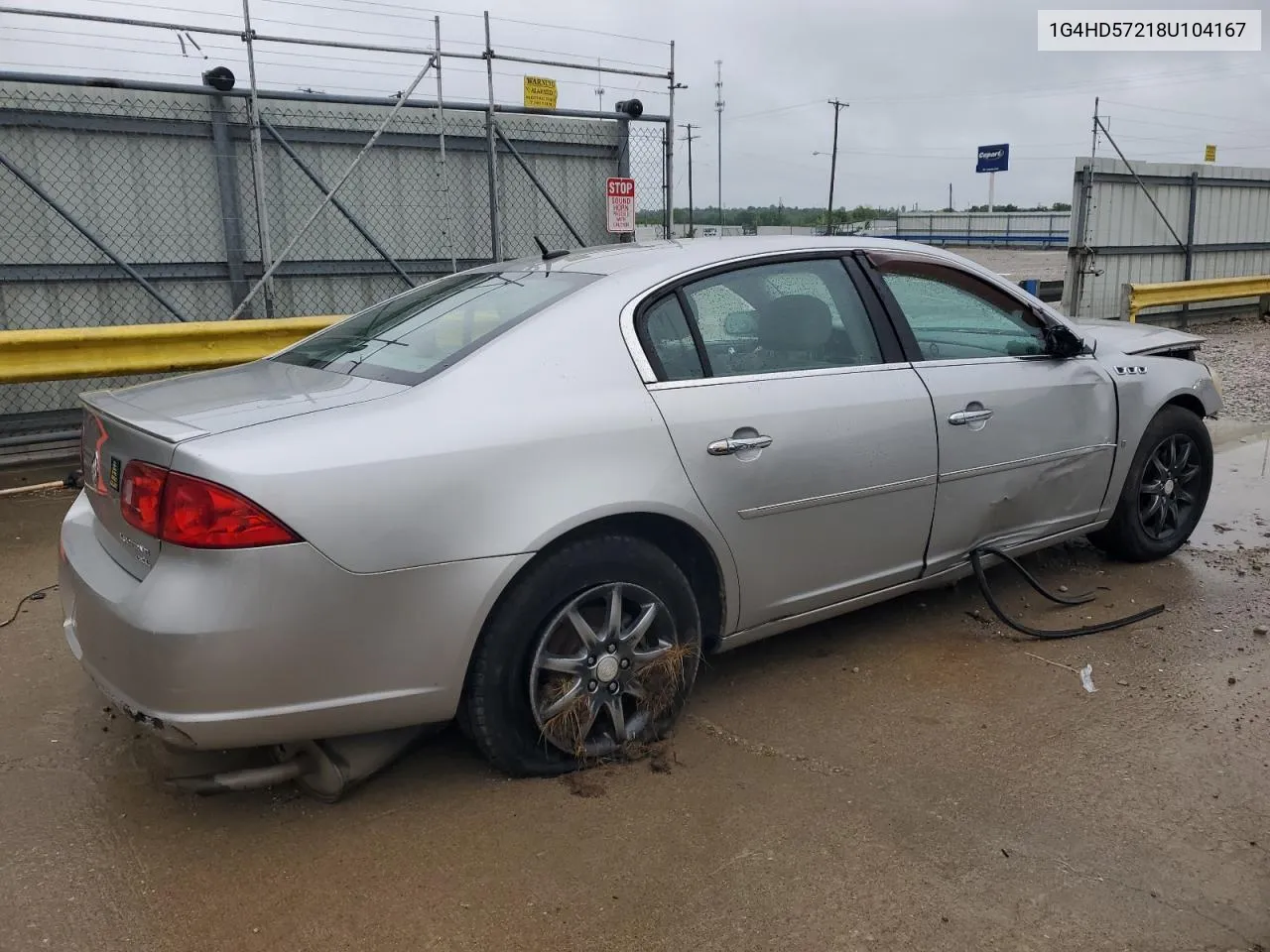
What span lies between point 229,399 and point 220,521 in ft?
1.96

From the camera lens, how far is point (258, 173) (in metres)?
7.63

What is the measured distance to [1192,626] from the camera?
4328mm

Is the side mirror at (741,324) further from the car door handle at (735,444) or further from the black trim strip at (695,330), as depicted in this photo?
the car door handle at (735,444)

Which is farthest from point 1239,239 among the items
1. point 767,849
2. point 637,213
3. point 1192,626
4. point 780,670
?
point 767,849

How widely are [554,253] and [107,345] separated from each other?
361 centimetres

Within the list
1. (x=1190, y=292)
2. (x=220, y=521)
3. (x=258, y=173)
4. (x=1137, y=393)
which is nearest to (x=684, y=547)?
(x=220, y=521)

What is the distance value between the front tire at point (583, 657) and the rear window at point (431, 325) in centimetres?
73

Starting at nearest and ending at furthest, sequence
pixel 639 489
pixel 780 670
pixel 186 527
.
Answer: pixel 186 527 < pixel 639 489 < pixel 780 670

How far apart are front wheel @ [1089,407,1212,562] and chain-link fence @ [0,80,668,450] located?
573cm

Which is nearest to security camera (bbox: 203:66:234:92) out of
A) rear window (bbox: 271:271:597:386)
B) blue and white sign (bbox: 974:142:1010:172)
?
rear window (bbox: 271:271:597:386)

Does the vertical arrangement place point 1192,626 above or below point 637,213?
below

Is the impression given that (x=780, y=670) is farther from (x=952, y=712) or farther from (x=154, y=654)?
(x=154, y=654)

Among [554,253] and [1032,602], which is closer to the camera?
[554,253]

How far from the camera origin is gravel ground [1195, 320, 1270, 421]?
30.2 feet
